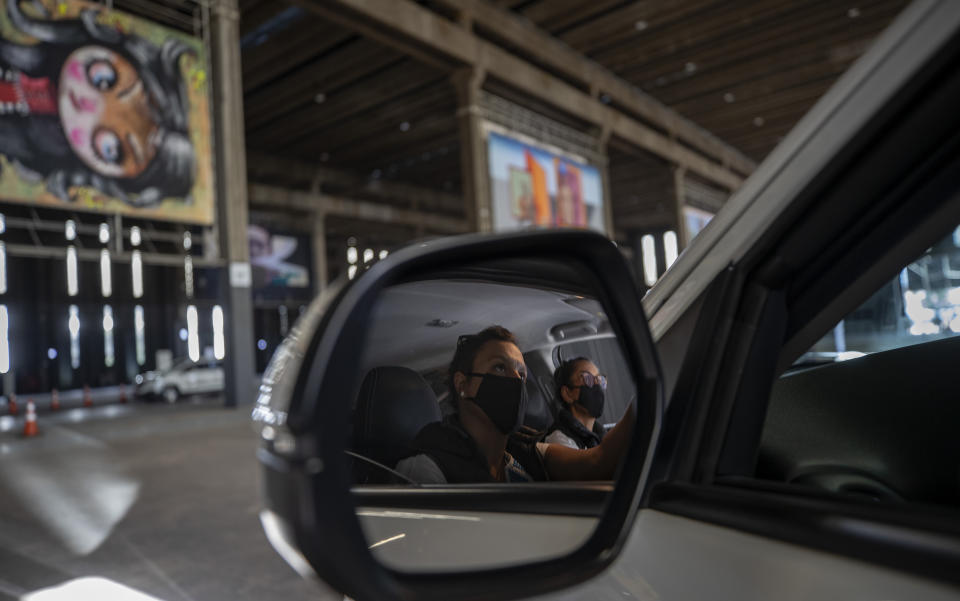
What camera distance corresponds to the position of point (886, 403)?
0.73m

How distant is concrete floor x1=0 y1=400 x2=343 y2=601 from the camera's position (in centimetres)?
306

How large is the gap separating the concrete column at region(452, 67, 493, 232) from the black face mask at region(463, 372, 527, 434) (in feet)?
35.3

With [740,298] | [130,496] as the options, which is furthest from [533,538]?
[130,496]

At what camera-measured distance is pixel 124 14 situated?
842 cm

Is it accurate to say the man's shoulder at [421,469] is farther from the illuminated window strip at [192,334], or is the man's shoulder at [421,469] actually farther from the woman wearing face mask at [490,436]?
the illuminated window strip at [192,334]

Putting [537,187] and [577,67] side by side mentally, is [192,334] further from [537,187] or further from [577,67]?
[577,67]

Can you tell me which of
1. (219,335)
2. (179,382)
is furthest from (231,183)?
(179,382)

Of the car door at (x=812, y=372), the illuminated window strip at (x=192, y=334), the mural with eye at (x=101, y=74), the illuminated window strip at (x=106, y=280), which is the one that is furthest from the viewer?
the illuminated window strip at (x=192, y=334)

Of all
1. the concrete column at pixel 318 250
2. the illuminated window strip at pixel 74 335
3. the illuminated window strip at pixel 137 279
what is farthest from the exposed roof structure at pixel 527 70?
the illuminated window strip at pixel 74 335

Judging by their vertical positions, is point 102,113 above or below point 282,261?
above

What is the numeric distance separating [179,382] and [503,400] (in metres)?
15.7

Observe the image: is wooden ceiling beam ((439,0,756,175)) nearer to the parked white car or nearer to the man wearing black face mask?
the parked white car

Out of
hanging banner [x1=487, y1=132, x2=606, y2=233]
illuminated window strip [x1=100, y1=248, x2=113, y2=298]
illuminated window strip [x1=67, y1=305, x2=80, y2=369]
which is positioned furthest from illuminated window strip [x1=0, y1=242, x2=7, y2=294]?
hanging banner [x1=487, y1=132, x2=606, y2=233]

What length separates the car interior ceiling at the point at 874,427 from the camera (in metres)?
0.65
